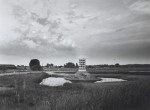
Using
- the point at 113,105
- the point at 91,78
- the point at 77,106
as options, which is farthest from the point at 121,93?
the point at 91,78

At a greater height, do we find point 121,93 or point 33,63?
point 33,63

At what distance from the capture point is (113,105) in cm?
1578

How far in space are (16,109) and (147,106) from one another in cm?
924

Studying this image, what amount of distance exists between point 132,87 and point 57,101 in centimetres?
915

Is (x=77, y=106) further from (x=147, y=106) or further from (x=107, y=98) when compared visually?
(x=147, y=106)

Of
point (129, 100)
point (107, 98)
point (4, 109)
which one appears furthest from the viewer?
point (129, 100)

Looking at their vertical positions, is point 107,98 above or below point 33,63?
below

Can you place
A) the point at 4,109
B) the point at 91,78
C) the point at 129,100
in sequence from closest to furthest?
1. the point at 4,109
2. the point at 129,100
3. the point at 91,78

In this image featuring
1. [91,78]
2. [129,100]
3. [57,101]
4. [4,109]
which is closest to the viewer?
[4,109]

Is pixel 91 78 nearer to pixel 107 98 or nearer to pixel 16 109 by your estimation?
pixel 107 98

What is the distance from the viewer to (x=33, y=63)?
9344 centimetres

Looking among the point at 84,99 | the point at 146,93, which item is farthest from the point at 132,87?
the point at 84,99

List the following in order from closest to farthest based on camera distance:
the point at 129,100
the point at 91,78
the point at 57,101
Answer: the point at 57,101 → the point at 129,100 → the point at 91,78

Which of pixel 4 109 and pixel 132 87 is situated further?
pixel 132 87
